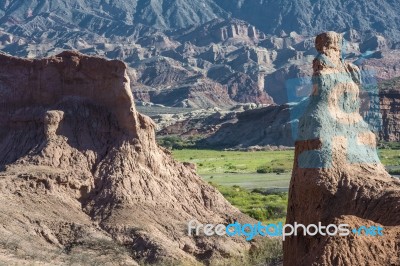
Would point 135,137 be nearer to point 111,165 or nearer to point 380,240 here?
point 111,165

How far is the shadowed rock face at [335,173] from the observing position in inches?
641

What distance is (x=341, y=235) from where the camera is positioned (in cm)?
1517

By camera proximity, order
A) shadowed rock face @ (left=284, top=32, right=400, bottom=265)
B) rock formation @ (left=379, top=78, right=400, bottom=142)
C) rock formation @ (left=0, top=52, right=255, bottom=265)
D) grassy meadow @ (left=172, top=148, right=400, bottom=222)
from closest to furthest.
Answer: shadowed rock face @ (left=284, top=32, right=400, bottom=265) → rock formation @ (left=0, top=52, right=255, bottom=265) → grassy meadow @ (left=172, top=148, right=400, bottom=222) → rock formation @ (left=379, top=78, right=400, bottom=142)

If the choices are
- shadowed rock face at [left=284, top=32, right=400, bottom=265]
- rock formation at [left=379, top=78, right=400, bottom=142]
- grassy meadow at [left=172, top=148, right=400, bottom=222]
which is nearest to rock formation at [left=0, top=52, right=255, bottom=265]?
shadowed rock face at [left=284, top=32, right=400, bottom=265]

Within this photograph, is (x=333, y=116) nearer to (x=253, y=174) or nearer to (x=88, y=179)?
(x=88, y=179)

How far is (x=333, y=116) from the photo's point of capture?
18797 mm

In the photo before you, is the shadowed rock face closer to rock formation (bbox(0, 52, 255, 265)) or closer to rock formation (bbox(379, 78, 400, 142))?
rock formation (bbox(0, 52, 255, 265))

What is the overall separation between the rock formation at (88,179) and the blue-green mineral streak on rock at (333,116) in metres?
10.4

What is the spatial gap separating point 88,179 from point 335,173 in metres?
15.5

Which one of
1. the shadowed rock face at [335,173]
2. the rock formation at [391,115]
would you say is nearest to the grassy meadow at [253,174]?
the rock formation at [391,115]

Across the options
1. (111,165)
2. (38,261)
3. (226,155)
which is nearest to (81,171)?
(111,165)

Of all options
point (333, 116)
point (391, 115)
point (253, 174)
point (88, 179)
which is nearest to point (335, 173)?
point (333, 116)

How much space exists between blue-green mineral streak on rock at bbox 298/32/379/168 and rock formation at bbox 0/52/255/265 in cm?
1044

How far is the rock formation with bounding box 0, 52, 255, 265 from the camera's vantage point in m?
27.7
